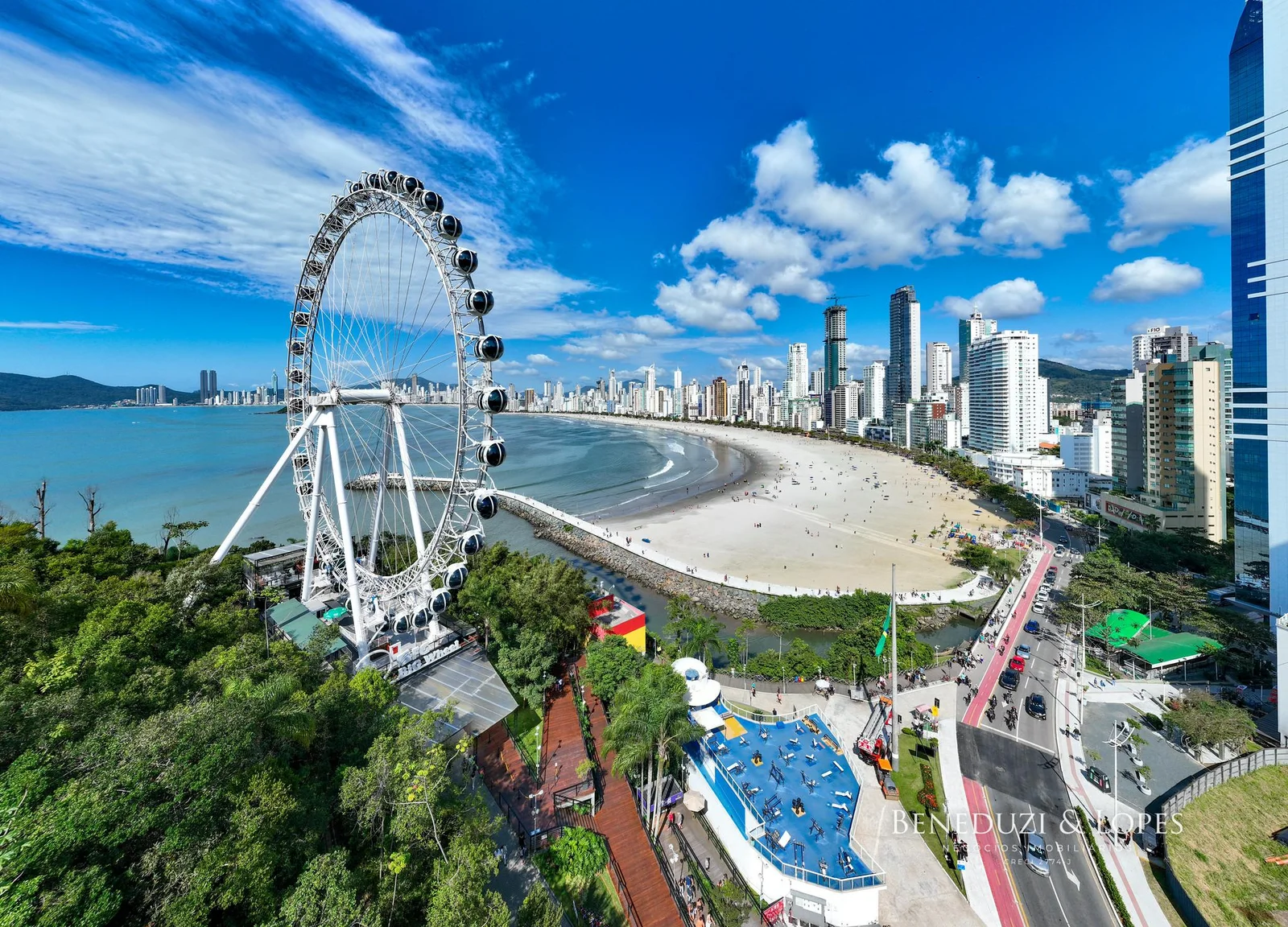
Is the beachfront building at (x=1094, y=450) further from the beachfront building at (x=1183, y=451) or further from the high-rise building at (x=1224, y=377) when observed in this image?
the beachfront building at (x=1183, y=451)

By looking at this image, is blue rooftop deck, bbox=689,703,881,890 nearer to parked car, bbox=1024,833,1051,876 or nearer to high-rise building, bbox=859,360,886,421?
parked car, bbox=1024,833,1051,876

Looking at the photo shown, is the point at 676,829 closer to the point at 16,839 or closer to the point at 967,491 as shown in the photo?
the point at 16,839

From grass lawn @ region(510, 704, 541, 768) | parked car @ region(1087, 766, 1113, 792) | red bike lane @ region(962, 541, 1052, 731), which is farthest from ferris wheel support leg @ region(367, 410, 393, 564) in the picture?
parked car @ region(1087, 766, 1113, 792)

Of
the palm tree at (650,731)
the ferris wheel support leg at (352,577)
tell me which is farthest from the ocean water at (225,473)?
the palm tree at (650,731)

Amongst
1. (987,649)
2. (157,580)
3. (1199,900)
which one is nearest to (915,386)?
(987,649)

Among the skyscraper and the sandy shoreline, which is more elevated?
the skyscraper
